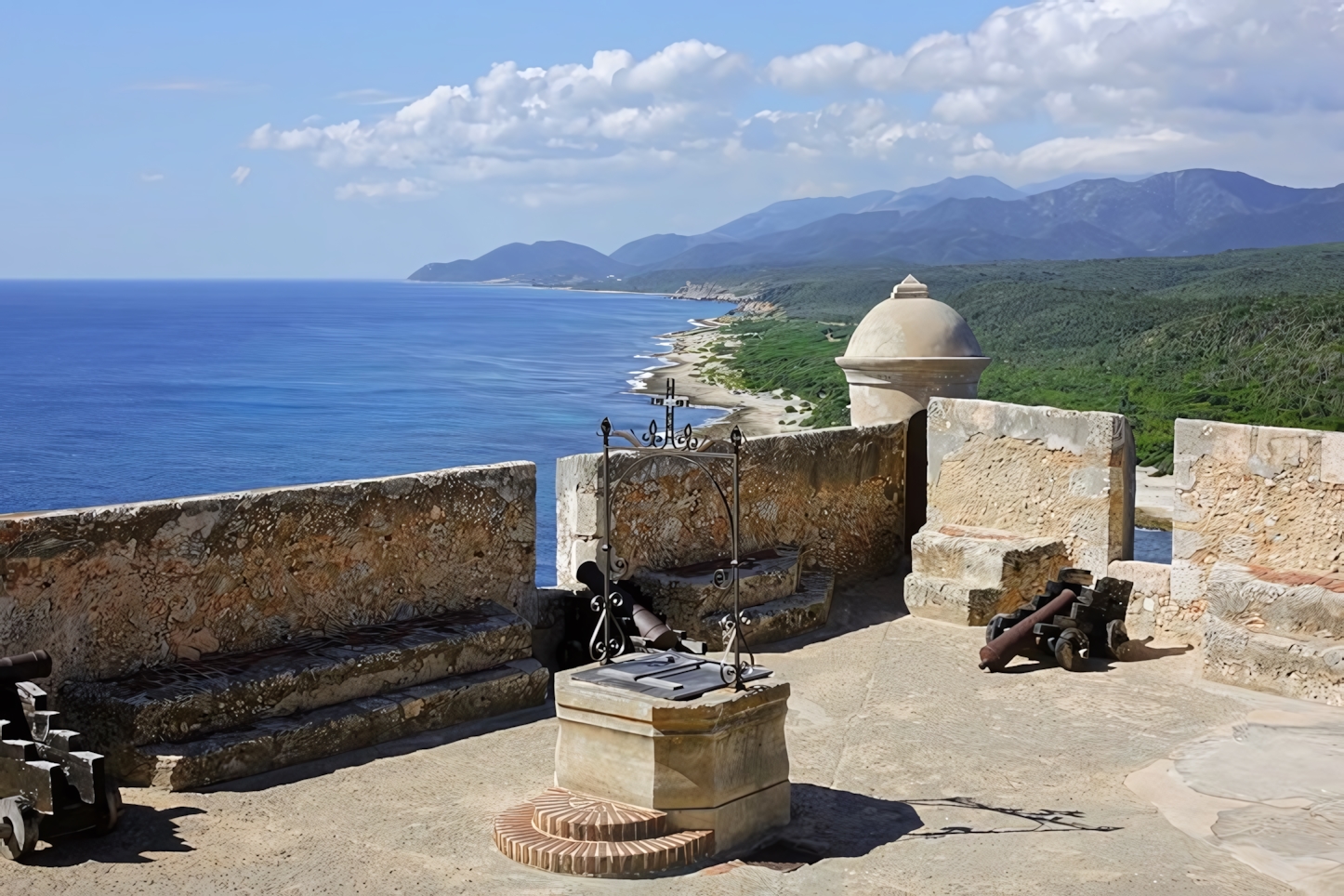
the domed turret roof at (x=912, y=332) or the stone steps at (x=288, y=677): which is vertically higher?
the domed turret roof at (x=912, y=332)

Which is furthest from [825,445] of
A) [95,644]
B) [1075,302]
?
[1075,302]

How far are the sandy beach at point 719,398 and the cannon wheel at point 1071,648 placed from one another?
18.3 m

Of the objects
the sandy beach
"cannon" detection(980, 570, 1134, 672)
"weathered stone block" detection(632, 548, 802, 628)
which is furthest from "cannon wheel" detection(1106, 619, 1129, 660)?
the sandy beach

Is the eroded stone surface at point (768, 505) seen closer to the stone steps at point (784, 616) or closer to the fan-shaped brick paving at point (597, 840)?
the stone steps at point (784, 616)

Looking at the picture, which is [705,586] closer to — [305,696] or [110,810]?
[305,696]

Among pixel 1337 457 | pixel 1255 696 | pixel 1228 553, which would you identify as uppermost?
pixel 1337 457

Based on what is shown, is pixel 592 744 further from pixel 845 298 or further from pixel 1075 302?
pixel 845 298

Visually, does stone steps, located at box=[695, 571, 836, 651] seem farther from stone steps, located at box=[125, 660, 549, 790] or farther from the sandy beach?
the sandy beach

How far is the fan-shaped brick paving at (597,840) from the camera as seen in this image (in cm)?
497

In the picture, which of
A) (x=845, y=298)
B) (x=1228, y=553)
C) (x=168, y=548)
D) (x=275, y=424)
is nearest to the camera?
(x=168, y=548)

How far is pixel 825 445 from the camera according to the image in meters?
9.61

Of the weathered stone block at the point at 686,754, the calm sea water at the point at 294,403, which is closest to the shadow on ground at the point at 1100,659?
the weathered stone block at the point at 686,754

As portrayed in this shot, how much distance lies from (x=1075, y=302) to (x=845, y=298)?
2330 inches

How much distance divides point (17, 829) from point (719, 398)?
47863mm
